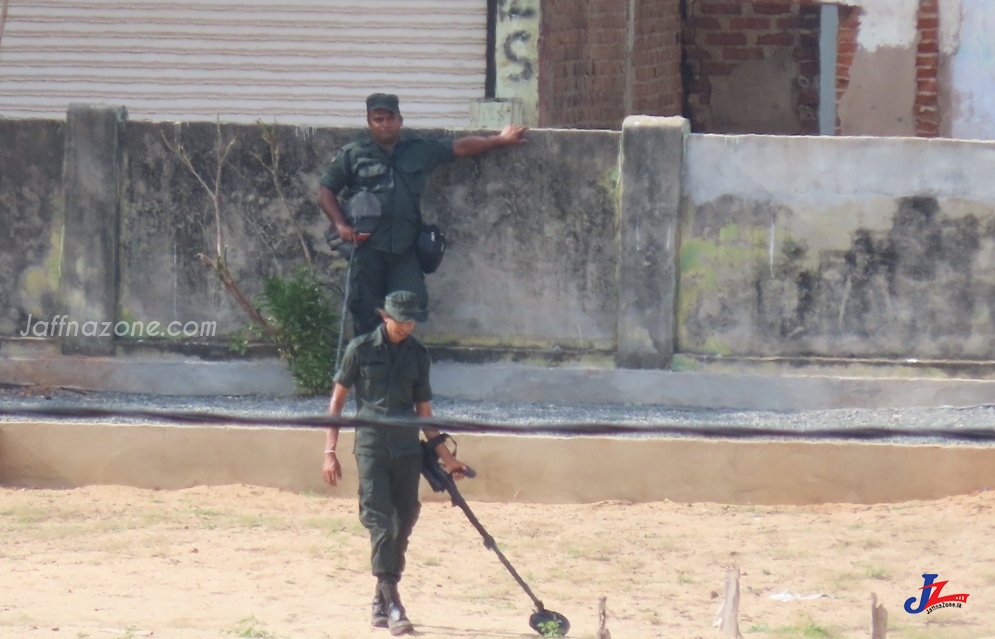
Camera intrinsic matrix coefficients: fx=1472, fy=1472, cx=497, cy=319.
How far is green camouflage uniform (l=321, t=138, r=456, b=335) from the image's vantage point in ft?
27.6

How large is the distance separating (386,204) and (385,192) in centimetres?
7

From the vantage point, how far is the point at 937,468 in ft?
25.9

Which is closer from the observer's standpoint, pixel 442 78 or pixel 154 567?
pixel 154 567

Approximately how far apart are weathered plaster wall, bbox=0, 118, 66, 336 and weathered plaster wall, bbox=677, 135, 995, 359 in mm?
3862

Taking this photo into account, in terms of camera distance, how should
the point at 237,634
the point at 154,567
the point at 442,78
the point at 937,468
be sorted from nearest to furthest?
the point at 237,634, the point at 154,567, the point at 937,468, the point at 442,78

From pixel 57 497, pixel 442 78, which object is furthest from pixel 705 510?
pixel 442 78

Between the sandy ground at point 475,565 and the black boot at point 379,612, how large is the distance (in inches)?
4.2

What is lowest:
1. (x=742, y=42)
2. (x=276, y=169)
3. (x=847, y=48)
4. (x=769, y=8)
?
(x=276, y=169)

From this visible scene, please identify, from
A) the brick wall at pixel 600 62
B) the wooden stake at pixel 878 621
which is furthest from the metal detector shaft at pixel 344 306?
the wooden stake at pixel 878 621

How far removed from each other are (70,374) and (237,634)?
3543mm

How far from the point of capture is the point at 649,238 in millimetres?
8742

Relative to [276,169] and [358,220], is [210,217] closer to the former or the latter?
[276,169]

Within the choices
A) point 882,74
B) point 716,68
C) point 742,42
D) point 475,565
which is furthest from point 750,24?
point 475,565

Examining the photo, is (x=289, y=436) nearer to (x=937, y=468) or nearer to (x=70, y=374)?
(x=70, y=374)
